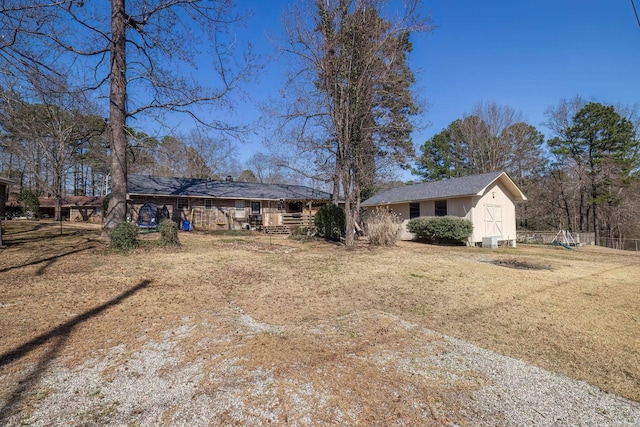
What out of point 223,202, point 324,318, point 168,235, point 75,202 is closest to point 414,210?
point 223,202

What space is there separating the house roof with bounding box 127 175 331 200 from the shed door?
10.8 metres

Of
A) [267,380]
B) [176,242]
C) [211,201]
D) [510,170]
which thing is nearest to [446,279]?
[267,380]

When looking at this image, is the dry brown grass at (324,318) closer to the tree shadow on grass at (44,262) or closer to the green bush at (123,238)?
the tree shadow on grass at (44,262)

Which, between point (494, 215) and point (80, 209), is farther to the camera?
point (80, 209)

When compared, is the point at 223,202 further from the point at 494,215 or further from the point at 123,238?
the point at 494,215

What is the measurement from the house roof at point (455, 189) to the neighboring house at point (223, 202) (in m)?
5.42

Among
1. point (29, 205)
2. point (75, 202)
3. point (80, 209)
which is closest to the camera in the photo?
point (29, 205)

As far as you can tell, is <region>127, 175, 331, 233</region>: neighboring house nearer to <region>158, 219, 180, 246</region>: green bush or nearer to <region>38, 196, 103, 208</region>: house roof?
<region>158, 219, 180, 246</region>: green bush

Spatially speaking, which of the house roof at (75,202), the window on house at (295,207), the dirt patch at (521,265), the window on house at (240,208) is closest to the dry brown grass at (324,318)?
the dirt patch at (521,265)

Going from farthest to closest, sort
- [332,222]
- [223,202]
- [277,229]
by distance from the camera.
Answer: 1. [223,202]
2. [277,229]
3. [332,222]

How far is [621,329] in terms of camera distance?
411cm

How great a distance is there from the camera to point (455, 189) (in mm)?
18062

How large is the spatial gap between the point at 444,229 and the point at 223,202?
49.3ft

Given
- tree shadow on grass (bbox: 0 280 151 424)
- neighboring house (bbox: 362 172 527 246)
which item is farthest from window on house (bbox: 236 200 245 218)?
tree shadow on grass (bbox: 0 280 151 424)
